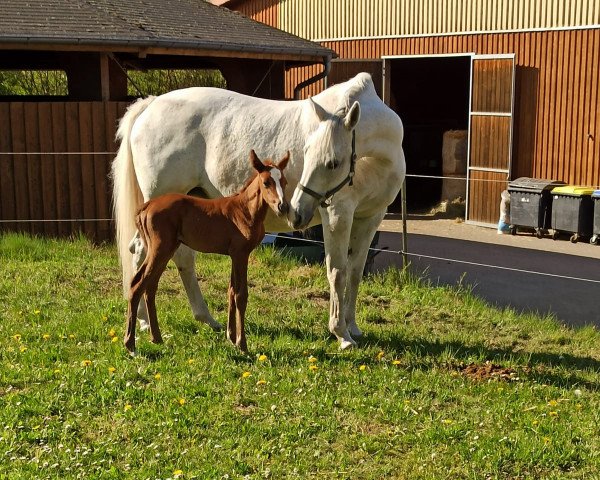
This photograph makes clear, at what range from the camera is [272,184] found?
5.80m

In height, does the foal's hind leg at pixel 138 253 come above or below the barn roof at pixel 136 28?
below

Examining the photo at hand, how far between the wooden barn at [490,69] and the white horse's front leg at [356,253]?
9060 mm

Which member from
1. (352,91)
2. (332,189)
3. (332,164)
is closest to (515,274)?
(352,91)

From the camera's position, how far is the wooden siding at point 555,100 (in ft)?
48.4

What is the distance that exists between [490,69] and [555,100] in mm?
1471

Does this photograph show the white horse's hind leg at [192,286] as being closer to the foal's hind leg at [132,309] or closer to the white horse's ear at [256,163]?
the foal's hind leg at [132,309]

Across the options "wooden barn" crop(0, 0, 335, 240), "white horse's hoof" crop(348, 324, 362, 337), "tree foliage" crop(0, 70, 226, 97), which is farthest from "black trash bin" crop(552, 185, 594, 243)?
"tree foliage" crop(0, 70, 226, 97)

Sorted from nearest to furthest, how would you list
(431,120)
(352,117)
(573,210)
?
(352,117)
(573,210)
(431,120)

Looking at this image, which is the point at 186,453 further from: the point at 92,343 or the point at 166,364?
the point at 92,343

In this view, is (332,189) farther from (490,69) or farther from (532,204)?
(490,69)

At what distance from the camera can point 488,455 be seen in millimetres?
4543

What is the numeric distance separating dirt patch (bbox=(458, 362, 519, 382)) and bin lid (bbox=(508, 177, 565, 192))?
9305mm

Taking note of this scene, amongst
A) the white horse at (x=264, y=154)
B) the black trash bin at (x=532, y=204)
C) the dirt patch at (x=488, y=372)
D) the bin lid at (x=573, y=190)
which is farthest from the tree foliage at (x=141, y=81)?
the dirt patch at (x=488, y=372)

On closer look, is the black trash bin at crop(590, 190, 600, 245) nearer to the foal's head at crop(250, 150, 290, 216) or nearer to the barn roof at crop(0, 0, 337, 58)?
the barn roof at crop(0, 0, 337, 58)
